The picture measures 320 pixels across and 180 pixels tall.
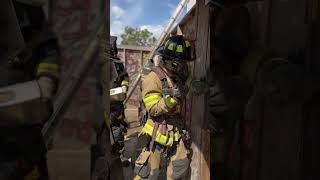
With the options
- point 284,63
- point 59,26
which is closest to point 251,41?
point 284,63

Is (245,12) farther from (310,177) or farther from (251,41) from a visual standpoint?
(310,177)

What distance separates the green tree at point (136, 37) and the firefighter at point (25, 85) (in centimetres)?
3210

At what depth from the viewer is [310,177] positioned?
3.26 feet

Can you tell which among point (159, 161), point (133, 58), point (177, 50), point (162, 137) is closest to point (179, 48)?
point (177, 50)

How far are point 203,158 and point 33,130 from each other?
60.1 inches

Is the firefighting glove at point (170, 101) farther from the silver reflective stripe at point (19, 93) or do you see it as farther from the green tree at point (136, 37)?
the green tree at point (136, 37)

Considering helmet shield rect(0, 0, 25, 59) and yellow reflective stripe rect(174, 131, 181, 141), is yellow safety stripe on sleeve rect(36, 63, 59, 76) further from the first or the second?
yellow reflective stripe rect(174, 131, 181, 141)

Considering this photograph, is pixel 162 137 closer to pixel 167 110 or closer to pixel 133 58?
pixel 167 110

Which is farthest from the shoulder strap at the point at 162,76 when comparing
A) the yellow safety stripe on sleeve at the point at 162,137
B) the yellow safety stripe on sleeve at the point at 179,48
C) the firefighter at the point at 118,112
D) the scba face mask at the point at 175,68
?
the firefighter at the point at 118,112

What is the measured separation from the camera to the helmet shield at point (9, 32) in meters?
1.33

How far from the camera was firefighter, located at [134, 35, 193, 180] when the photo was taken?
2785mm

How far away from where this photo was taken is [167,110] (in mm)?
2783

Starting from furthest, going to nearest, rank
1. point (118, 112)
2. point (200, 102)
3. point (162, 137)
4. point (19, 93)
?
point (118, 112) → point (162, 137) → point (200, 102) → point (19, 93)

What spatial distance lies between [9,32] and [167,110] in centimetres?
169
